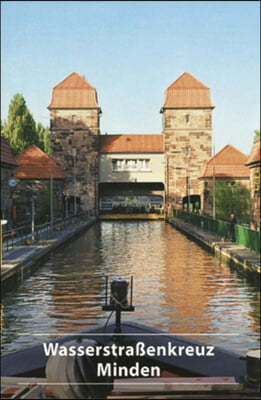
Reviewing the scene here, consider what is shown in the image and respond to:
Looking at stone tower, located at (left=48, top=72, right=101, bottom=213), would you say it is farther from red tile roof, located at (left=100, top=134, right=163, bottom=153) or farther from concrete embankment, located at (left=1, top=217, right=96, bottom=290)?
concrete embankment, located at (left=1, top=217, right=96, bottom=290)

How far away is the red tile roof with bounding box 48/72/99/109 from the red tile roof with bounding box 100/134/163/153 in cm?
525

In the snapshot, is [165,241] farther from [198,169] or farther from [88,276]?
[198,169]

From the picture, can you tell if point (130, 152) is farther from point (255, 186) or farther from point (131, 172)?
point (255, 186)

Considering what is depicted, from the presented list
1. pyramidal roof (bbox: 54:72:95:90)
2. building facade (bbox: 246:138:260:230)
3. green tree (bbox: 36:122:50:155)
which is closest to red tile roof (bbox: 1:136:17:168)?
building facade (bbox: 246:138:260:230)

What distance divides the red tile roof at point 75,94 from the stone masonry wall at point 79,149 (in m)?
1.10

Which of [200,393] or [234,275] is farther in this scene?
[234,275]

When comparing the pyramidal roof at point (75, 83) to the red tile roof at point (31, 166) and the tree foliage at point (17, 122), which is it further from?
the red tile roof at point (31, 166)

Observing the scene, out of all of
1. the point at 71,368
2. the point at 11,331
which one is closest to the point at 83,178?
the point at 11,331

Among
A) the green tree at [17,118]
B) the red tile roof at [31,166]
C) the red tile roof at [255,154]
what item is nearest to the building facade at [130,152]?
the red tile roof at [31,166]

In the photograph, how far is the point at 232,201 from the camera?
66.9 meters

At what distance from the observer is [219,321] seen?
1501 centimetres

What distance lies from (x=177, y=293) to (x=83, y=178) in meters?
64.8

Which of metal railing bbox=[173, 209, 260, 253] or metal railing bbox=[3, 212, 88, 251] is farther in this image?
metal railing bbox=[3, 212, 88, 251]

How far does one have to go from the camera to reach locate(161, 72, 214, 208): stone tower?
3285 inches
